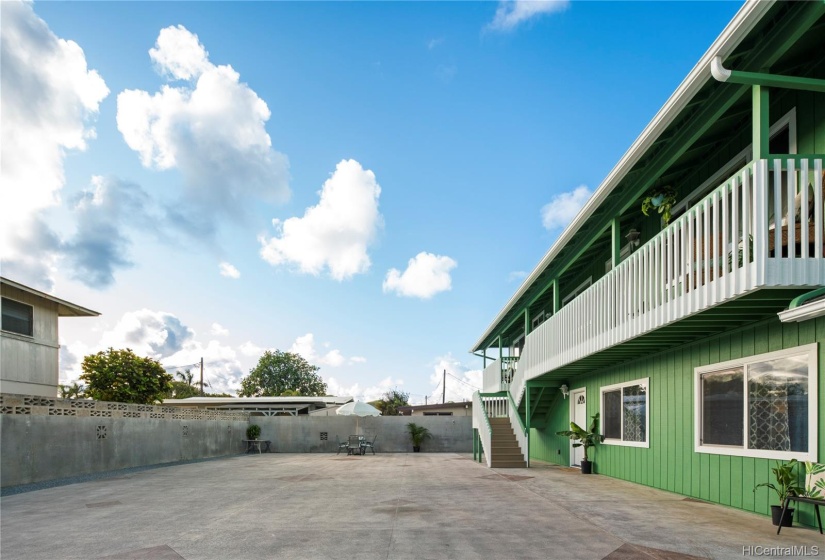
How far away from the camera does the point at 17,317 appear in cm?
1827

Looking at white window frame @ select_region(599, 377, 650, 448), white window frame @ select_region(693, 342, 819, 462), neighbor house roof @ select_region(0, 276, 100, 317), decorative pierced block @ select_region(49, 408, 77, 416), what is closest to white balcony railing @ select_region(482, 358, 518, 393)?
white window frame @ select_region(599, 377, 650, 448)

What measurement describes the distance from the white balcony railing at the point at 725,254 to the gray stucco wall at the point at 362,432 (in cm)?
1549

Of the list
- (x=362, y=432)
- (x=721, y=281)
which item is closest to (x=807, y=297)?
(x=721, y=281)

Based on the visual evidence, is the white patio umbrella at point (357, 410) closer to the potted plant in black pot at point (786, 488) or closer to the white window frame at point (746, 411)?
the white window frame at point (746, 411)

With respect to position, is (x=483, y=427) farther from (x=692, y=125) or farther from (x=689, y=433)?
(x=692, y=125)

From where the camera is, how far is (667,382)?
10.7m

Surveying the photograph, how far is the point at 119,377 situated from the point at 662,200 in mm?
21225

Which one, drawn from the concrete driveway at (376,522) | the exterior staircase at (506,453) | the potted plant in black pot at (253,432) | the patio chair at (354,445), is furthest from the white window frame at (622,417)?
the potted plant in black pot at (253,432)

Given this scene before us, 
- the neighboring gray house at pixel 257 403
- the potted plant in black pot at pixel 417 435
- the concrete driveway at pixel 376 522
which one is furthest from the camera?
the neighboring gray house at pixel 257 403

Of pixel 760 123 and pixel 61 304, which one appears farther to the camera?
pixel 61 304

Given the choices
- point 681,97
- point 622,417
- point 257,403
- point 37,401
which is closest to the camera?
point 681,97

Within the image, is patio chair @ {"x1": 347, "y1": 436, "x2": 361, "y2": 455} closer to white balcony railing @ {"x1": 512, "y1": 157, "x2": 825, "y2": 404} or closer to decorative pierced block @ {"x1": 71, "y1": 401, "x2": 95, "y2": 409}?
decorative pierced block @ {"x1": 71, "y1": 401, "x2": 95, "y2": 409}

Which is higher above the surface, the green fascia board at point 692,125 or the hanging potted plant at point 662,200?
the green fascia board at point 692,125

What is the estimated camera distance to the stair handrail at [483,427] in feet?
53.6
